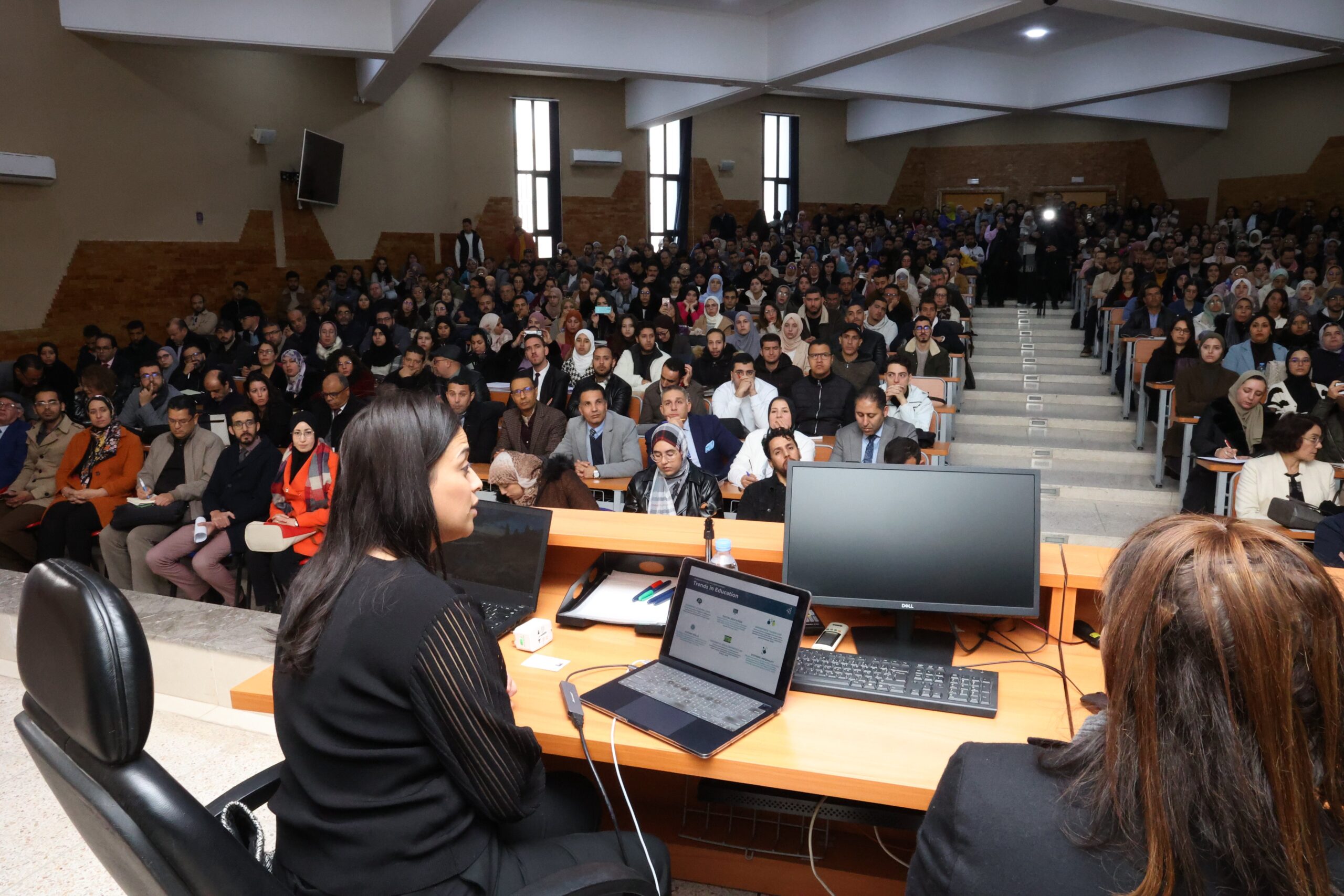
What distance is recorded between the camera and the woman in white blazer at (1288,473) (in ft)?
14.5

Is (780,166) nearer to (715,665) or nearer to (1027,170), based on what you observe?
(1027,170)

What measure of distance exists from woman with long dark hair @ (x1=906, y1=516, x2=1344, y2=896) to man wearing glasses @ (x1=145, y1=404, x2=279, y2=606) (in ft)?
14.1

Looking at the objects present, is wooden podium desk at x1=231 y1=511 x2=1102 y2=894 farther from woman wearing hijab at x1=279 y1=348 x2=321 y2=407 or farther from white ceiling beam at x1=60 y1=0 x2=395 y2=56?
white ceiling beam at x1=60 y1=0 x2=395 y2=56

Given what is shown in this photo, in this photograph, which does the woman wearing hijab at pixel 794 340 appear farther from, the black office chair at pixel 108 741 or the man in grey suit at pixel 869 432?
the black office chair at pixel 108 741

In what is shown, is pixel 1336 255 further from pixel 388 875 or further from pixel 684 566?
pixel 388 875

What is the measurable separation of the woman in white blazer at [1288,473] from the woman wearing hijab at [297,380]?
6.30 m

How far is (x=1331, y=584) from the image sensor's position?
0.90m

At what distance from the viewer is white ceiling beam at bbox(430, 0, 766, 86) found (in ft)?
30.0

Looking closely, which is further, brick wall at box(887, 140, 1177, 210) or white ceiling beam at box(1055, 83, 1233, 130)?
brick wall at box(887, 140, 1177, 210)

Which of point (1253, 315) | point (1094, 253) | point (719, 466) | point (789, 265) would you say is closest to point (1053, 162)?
point (1094, 253)

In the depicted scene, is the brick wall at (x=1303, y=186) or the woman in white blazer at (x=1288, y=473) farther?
the brick wall at (x=1303, y=186)

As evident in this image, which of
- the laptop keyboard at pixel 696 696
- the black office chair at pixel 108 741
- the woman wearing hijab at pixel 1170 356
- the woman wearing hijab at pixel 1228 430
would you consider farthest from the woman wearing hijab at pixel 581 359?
the black office chair at pixel 108 741

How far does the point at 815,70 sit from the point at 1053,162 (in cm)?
952

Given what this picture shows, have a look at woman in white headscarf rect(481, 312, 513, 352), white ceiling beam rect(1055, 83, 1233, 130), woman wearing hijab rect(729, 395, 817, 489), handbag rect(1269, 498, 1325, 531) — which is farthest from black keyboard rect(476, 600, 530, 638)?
white ceiling beam rect(1055, 83, 1233, 130)
